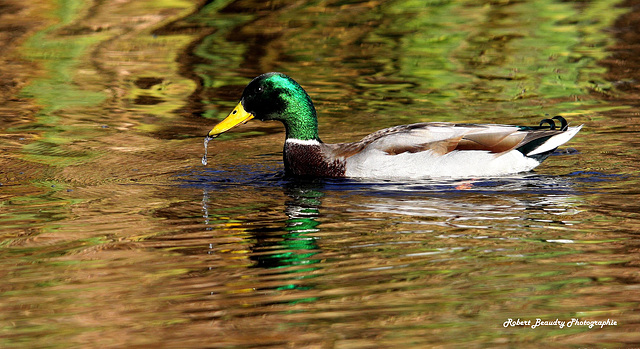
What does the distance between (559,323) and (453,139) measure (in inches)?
165

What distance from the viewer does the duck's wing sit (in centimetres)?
876

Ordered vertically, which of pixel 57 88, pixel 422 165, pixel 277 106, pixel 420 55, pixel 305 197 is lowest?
pixel 305 197

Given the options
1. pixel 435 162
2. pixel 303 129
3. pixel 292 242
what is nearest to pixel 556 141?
pixel 435 162

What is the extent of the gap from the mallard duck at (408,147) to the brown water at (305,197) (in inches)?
9.4

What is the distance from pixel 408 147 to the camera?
8.73 metres

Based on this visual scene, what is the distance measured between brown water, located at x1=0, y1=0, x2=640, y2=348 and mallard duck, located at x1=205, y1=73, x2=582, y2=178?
24cm

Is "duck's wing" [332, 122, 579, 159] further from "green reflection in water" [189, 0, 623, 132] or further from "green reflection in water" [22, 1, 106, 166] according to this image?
"green reflection in water" [22, 1, 106, 166]

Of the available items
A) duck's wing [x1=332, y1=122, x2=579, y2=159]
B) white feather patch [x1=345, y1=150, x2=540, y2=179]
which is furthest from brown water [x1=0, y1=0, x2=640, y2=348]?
duck's wing [x1=332, y1=122, x2=579, y2=159]

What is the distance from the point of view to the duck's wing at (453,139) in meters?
8.76

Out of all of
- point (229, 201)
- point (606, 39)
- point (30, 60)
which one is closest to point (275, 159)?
point (229, 201)

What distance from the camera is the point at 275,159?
10008 mm

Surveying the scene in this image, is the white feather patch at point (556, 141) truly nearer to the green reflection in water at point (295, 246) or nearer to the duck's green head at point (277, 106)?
the duck's green head at point (277, 106)

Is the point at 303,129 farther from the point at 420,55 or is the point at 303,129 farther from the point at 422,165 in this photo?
the point at 420,55

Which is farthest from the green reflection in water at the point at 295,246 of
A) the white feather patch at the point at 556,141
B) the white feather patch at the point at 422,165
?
the white feather patch at the point at 556,141
